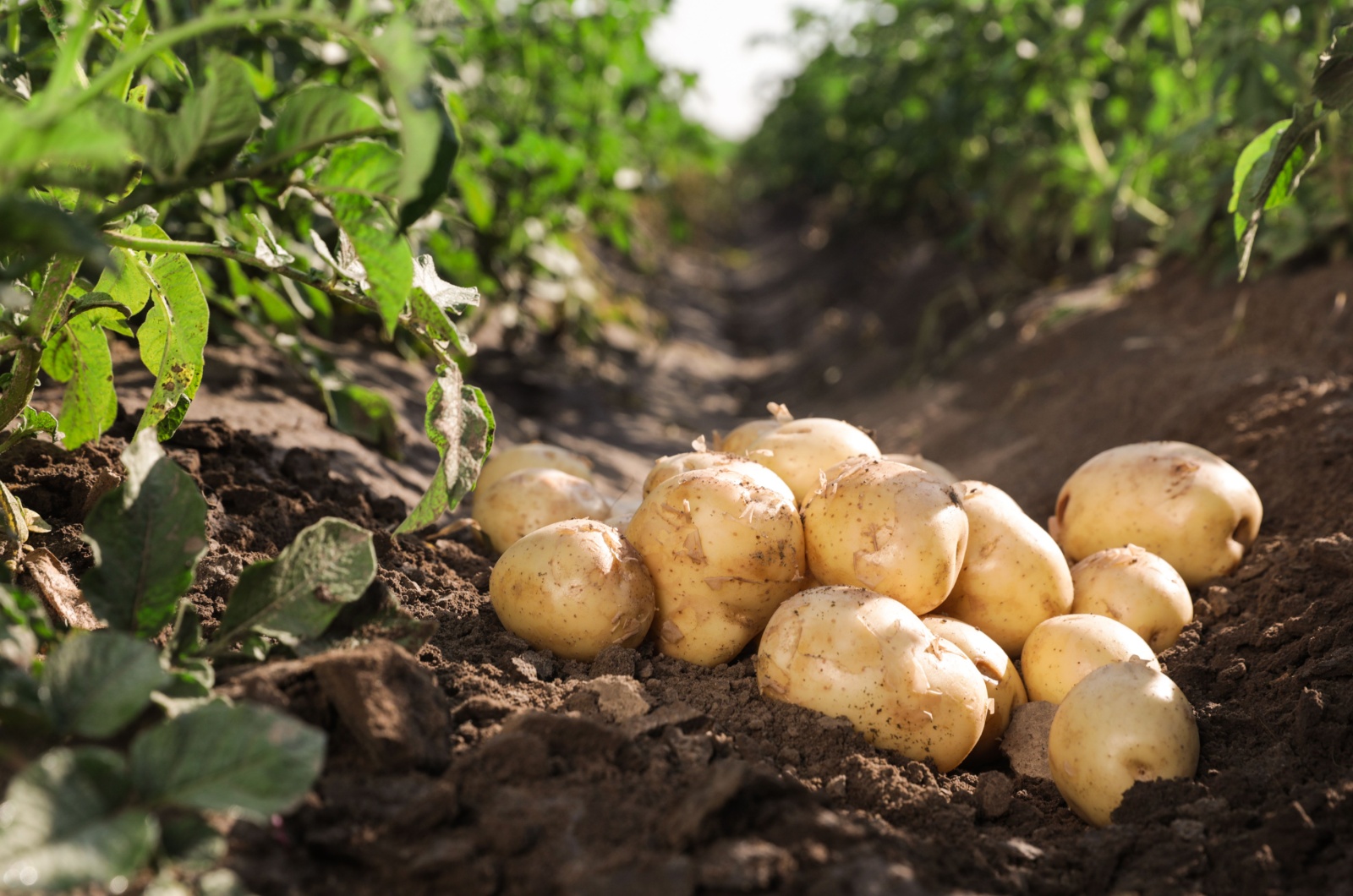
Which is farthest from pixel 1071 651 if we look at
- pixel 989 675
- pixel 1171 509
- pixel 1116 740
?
pixel 1171 509

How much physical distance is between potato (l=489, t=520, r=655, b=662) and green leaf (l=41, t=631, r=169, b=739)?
791 millimetres

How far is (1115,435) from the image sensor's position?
3229mm

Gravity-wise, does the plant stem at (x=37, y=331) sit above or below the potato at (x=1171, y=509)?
below

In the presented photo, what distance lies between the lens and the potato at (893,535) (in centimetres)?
182

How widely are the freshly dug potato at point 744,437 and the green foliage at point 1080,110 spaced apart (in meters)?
2.02

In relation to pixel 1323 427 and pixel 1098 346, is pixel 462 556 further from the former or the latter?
pixel 1098 346

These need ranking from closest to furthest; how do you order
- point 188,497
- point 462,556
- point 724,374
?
point 188,497
point 462,556
point 724,374

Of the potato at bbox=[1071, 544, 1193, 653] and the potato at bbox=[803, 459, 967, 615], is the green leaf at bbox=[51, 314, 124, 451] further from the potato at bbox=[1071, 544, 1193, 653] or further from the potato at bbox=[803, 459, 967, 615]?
the potato at bbox=[1071, 544, 1193, 653]

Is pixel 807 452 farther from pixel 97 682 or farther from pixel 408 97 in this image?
pixel 97 682

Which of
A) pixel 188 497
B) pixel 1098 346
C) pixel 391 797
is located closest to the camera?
pixel 391 797

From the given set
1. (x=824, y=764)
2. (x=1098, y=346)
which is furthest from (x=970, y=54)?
(x=824, y=764)

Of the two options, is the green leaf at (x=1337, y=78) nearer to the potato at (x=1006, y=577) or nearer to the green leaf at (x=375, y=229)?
the potato at (x=1006, y=577)

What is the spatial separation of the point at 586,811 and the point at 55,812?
0.60m

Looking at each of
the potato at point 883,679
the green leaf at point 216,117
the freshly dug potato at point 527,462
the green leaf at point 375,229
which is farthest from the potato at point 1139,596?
the green leaf at point 216,117
